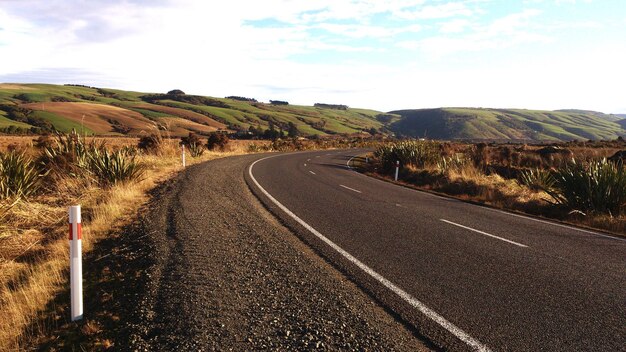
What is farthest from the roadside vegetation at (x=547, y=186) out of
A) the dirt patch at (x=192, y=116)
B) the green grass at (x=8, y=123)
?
the dirt patch at (x=192, y=116)

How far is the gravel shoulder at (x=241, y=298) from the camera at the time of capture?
130 inches

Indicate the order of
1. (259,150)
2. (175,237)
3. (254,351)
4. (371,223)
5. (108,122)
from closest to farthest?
(254,351)
(175,237)
(371,223)
(259,150)
(108,122)

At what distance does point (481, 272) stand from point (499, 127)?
152 meters

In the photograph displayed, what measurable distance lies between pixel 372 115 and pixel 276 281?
201 metres

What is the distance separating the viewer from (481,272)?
512 cm

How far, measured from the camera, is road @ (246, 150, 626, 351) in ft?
11.6

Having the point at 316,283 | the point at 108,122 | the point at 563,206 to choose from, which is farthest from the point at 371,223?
the point at 108,122

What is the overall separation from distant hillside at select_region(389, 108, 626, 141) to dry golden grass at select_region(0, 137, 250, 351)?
122568mm

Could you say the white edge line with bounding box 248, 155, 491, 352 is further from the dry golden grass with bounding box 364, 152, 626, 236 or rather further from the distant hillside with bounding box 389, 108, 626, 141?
the distant hillside with bounding box 389, 108, 626, 141

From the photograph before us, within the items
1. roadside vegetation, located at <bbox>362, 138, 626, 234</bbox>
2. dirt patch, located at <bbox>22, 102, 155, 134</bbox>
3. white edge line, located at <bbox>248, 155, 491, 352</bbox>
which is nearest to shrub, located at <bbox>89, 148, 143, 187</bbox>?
white edge line, located at <bbox>248, 155, 491, 352</bbox>

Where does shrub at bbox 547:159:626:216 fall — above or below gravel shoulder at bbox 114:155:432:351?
above

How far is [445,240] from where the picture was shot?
6.78 m

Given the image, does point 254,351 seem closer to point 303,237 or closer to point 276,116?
point 303,237

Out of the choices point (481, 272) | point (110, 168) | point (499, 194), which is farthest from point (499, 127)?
point (481, 272)
